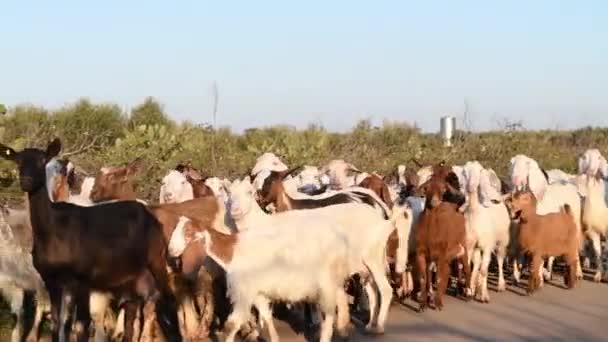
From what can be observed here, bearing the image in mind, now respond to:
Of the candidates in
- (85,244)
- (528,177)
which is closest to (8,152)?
(85,244)

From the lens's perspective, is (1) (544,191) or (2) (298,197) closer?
(2) (298,197)

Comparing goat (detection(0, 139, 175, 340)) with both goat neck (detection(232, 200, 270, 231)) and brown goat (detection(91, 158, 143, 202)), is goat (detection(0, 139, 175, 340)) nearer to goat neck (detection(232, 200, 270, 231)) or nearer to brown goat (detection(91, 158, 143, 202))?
goat neck (detection(232, 200, 270, 231))

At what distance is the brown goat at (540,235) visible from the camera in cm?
1563

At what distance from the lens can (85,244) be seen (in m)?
10.2

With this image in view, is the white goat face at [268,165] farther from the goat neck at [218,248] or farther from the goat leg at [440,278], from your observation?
the goat neck at [218,248]

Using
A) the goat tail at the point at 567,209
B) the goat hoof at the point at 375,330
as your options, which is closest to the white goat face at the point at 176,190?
the goat hoof at the point at 375,330

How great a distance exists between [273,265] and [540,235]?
626 centimetres

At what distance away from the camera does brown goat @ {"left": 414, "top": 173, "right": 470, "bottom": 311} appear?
13883 mm

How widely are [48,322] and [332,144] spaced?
1813 cm

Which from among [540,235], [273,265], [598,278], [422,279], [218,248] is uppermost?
[218,248]

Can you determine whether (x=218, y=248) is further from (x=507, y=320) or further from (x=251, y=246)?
(x=507, y=320)

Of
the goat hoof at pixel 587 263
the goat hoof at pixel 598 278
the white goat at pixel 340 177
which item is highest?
the white goat at pixel 340 177

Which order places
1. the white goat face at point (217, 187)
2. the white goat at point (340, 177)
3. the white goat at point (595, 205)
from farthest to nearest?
the white goat at point (595, 205), the white goat at point (340, 177), the white goat face at point (217, 187)

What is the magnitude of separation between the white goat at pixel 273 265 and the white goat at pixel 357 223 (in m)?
0.36
